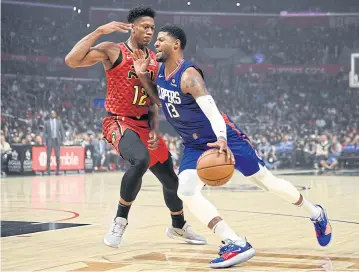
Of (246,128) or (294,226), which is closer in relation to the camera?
(294,226)

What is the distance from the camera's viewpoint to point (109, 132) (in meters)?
6.27

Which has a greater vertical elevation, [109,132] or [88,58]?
[88,58]

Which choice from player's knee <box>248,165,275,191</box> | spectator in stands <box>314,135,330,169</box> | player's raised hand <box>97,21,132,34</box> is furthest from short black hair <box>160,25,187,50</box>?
spectator in stands <box>314,135,330,169</box>

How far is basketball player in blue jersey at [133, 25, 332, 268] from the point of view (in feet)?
16.9

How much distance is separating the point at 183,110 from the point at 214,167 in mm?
695

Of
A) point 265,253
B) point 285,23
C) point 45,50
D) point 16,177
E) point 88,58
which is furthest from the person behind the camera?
point 285,23

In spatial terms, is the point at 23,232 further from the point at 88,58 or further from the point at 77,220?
the point at 88,58

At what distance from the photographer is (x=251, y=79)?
36562mm

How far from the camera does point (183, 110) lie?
5422mm

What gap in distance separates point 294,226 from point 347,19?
32.5 m

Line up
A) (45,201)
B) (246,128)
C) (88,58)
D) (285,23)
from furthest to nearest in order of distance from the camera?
(285,23), (246,128), (45,201), (88,58)

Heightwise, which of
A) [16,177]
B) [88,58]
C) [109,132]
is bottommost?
[16,177]

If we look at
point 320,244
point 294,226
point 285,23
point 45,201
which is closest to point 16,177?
point 45,201

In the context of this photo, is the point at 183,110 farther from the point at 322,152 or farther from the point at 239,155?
the point at 322,152
